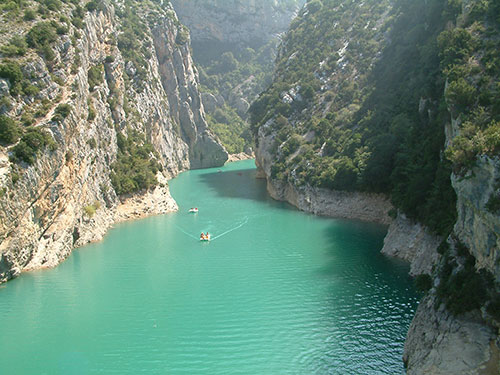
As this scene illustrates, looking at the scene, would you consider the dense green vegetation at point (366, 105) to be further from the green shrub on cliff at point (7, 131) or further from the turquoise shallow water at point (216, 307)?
the green shrub on cliff at point (7, 131)

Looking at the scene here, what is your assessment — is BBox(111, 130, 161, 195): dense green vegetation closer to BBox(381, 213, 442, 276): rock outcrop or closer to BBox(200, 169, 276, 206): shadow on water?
BBox(200, 169, 276, 206): shadow on water

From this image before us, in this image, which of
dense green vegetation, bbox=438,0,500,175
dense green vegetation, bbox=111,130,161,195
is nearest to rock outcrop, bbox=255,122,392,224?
dense green vegetation, bbox=111,130,161,195

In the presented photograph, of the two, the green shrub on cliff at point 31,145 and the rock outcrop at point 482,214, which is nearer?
the rock outcrop at point 482,214

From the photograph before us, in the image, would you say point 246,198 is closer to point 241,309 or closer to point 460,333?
point 241,309

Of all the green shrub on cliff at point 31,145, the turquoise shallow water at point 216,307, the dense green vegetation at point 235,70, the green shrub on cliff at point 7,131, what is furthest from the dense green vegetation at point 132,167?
the dense green vegetation at point 235,70

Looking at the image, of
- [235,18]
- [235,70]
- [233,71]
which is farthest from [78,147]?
[235,18]

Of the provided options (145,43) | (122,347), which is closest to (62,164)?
(122,347)
